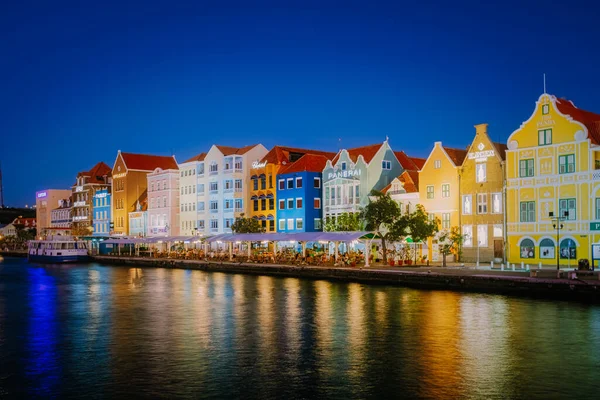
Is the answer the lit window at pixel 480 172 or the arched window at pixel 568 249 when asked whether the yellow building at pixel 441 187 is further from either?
the arched window at pixel 568 249

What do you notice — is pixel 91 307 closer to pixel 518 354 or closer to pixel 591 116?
pixel 518 354

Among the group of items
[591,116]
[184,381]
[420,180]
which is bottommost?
[184,381]

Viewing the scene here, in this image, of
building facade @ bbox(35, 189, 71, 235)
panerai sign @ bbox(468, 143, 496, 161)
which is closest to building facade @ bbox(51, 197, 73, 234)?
building facade @ bbox(35, 189, 71, 235)

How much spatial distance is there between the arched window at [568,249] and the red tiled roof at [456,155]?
15.3 metres

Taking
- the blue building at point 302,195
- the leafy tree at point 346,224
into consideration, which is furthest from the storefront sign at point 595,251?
the blue building at point 302,195

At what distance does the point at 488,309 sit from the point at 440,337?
32.9 ft

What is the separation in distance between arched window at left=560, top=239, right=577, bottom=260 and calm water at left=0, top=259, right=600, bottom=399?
16.2 metres

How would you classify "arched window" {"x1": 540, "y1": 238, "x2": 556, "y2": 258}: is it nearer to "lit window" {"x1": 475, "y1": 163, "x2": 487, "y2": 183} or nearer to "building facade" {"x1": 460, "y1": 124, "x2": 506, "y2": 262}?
"building facade" {"x1": 460, "y1": 124, "x2": 506, "y2": 262}

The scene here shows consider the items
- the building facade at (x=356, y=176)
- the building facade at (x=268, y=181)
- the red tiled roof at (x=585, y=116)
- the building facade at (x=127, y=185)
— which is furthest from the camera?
the building facade at (x=127, y=185)

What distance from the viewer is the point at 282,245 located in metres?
90.9

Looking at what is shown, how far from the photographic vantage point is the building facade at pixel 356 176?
81750 millimetres

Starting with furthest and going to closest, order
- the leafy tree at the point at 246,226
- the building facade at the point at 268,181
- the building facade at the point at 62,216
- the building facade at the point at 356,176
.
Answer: the building facade at the point at 62,216 < the building facade at the point at 268,181 < the leafy tree at the point at 246,226 < the building facade at the point at 356,176

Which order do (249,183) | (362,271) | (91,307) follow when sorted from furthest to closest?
(249,183), (362,271), (91,307)

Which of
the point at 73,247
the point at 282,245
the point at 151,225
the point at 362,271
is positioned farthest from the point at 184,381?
the point at 151,225
